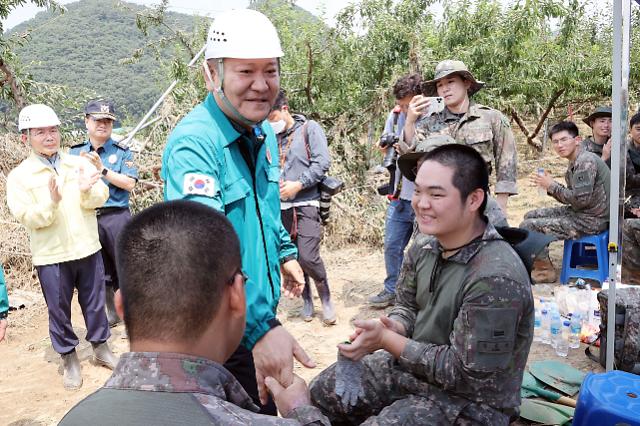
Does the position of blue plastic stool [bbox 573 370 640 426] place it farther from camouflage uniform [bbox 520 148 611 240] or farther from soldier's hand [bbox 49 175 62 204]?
soldier's hand [bbox 49 175 62 204]

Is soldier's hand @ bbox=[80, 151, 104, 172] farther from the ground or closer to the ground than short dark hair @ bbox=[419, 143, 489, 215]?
farther from the ground

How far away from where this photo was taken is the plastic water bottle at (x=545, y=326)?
4348 mm

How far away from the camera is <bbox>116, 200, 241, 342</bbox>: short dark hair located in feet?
3.80

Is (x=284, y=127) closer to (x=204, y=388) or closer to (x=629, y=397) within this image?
(x=629, y=397)

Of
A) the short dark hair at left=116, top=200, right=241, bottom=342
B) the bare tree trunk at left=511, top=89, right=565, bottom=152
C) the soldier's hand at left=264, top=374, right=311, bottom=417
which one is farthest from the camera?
the bare tree trunk at left=511, top=89, right=565, bottom=152

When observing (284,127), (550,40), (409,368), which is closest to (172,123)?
(284,127)

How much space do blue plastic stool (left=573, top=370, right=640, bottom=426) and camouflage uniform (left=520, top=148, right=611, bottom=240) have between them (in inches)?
118

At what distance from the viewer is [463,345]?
7.13ft

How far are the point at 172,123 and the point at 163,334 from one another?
6732 millimetres

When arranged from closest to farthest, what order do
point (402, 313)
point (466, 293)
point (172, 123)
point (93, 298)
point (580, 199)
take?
point (466, 293) → point (402, 313) → point (93, 298) → point (580, 199) → point (172, 123)

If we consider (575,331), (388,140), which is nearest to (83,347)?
(388,140)

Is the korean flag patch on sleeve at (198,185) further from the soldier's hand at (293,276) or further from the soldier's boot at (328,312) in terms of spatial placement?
the soldier's boot at (328,312)

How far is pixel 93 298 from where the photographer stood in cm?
421

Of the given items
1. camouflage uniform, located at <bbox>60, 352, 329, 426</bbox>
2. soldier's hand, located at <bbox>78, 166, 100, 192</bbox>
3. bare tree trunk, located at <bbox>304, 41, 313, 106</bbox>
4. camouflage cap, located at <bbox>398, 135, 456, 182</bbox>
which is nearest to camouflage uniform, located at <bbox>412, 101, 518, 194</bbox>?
camouflage cap, located at <bbox>398, 135, 456, 182</bbox>
